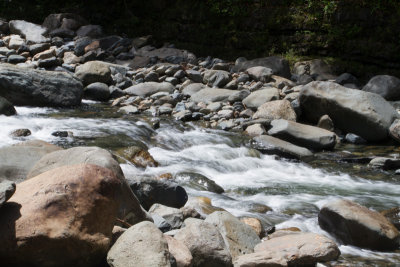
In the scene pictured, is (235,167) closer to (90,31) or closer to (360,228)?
(360,228)

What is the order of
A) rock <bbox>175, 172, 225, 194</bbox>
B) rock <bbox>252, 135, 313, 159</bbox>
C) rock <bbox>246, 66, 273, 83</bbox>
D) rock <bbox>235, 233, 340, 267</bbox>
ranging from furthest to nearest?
rock <bbox>246, 66, 273, 83</bbox> → rock <bbox>252, 135, 313, 159</bbox> → rock <bbox>175, 172, 225, 194</bbox> → rock <bbox>235, 233, 340, 267</bbox>

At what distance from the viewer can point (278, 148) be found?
7.62 meters

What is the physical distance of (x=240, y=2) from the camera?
1451 centimetres

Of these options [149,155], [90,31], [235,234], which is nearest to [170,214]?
[235,234]

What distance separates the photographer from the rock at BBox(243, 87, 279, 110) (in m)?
9.73

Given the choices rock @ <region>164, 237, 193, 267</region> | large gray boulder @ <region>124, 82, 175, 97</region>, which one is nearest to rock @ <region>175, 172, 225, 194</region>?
rock @ <region>164, 237, 193, 267</region>

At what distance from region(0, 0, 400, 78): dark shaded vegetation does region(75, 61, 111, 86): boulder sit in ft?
14.3

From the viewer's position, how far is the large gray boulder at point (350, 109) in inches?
Answer: 341

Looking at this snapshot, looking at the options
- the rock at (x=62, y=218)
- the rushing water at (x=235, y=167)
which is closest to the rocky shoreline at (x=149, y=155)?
the rock at (x=62, y=218)

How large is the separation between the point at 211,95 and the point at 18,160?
626 cm

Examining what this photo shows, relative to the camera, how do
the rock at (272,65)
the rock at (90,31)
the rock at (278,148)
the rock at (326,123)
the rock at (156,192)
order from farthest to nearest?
1. the rock at (90,31)
2. the rock at (272,65)
3. the rock at (326,123)
4. the rock at (278,148)
5. the rock at (156,192)

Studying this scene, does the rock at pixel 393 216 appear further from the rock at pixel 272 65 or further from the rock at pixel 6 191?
the rock at pixel 272 65

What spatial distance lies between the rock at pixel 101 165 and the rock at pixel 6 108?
13.9 feet

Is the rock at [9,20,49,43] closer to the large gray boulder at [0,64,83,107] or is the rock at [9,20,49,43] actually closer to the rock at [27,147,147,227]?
the large gray boulder at [0,64,83,107]
